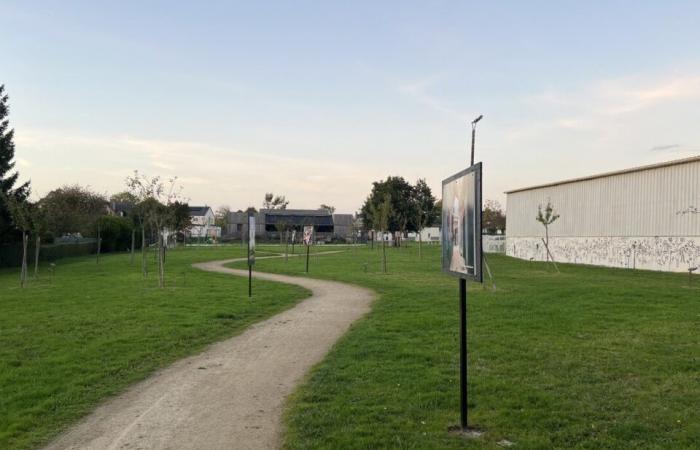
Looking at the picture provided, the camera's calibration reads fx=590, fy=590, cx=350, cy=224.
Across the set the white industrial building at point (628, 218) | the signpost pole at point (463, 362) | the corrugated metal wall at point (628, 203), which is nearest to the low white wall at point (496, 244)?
the white industrial building at point (628, 218)

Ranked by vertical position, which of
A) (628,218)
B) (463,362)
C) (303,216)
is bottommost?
(463,362)

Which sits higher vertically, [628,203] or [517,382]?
[628,203]

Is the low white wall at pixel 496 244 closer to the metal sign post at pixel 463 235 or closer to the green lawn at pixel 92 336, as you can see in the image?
the green lawn at pixel 92 336

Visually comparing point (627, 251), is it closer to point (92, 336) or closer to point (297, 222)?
point (92, 336)

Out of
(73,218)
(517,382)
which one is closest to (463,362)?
(517,382)

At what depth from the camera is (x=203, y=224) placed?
10162 centimetres

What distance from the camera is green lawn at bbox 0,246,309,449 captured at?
6449 mm

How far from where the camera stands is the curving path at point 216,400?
17.4ft

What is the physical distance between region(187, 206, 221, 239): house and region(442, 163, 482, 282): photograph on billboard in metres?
63.5

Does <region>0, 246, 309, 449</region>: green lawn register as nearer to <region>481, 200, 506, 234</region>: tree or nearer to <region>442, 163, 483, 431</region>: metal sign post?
<region>442, 163, 483, 431</region>: metal sign post

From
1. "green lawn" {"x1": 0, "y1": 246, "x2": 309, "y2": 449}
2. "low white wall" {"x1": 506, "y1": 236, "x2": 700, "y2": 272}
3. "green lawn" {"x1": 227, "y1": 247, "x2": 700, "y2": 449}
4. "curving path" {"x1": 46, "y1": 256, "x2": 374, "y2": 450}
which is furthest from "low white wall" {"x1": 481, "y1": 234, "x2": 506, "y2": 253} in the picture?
"curving path" {"x1": 46, "y1": 256, "x2": 374, "y2": 450}

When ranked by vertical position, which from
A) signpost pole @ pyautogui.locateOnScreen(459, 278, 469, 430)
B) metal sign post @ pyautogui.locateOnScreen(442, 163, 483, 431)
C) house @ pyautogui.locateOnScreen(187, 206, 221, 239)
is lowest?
signpost pole @ pyautogui.locateOnScreen(459, 278, 469, 430)

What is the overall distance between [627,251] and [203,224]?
77.6 m

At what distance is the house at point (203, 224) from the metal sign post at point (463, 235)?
209 ft
